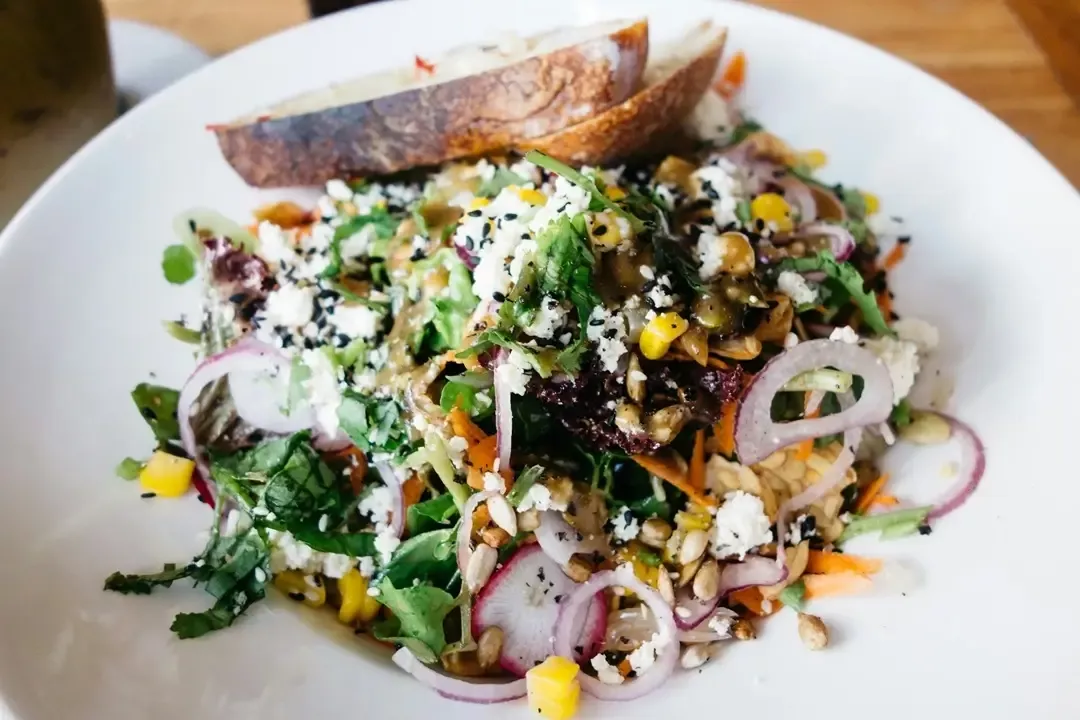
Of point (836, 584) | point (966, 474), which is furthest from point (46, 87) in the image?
point (966, 474)

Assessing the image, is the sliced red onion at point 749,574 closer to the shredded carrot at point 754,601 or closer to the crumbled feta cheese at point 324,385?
the shredded carrot at point 754,601

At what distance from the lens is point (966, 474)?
5.78 feet

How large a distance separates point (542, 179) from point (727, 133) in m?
0.60

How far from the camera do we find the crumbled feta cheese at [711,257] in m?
1.72

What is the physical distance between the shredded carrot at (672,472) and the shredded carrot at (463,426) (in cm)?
29

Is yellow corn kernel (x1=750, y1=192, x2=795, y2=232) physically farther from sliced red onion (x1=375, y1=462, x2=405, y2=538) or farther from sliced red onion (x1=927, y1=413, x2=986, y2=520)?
sliced red onion (x1=375, y1=462, x2=405, y2=538)

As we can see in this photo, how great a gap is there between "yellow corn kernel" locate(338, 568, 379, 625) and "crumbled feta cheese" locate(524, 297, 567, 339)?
622 mm

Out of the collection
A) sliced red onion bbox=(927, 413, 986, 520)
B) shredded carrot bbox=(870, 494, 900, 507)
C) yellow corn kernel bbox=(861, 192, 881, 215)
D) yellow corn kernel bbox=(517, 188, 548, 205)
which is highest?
yellow corn kernel bbox=(517, 188, 548, 205)

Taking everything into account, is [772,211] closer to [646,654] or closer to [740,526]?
[740,526]

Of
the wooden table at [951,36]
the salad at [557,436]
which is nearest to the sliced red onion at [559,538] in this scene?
the salad at [557,436]

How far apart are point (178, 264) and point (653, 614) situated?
4.51 feet

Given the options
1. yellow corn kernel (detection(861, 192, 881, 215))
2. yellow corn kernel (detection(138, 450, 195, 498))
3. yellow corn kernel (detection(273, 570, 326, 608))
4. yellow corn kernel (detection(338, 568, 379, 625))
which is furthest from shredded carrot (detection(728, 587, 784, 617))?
yellow corn kernel (detection(138, 450, 195, 498))

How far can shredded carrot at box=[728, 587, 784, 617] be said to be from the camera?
1732 millimetres

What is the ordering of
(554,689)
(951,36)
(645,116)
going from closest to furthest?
(554,689), (645,116), (951,36)
